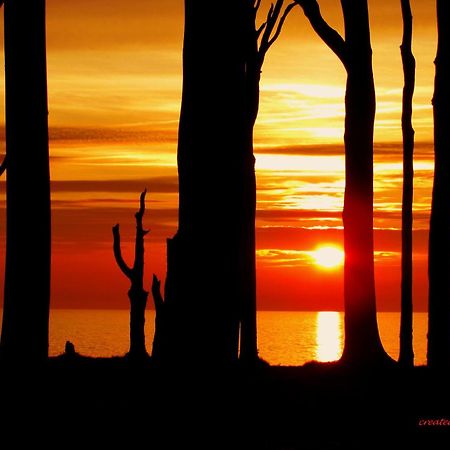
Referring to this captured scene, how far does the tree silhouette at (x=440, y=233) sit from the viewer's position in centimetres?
2019

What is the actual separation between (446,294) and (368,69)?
517 centimetres

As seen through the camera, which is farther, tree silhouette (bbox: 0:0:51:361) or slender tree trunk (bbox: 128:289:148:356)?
slender tree trunk (bbox: 128:289:148:356)

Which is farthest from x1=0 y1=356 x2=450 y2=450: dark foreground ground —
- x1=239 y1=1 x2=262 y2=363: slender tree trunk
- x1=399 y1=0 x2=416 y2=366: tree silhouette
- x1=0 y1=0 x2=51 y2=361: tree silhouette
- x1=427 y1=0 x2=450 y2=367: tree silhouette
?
x1=239 y1=1 x2=262 y2=363: slender tree trunk

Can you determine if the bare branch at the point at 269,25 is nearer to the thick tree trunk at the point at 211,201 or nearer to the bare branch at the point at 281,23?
the bare branch at the point at 281,23

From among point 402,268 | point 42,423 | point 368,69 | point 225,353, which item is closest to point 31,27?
point 42,423

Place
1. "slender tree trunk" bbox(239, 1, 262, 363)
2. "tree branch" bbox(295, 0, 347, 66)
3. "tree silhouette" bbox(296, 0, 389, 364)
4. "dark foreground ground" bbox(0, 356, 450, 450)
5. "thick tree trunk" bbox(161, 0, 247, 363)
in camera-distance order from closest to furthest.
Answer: "thick tree trunk" bbox(161, 0, 247, 363) < "dark foreground ground" bbox(0, 356, 450, 450) < "tree silhouette" bbox(296, 0, 389, 364) < "tree branch" bbox(295, 0, 347, 66) < "slender tree trunk" bbox(239, 1, 262, 363)

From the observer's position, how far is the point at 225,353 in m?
9.12

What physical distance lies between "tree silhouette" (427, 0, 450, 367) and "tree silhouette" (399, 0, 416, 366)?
1873 mm

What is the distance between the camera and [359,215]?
21.8 meters

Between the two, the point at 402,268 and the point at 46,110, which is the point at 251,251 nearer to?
the point at 402,268

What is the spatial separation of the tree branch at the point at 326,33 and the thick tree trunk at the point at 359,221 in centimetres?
36

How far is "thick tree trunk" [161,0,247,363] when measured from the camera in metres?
9.07

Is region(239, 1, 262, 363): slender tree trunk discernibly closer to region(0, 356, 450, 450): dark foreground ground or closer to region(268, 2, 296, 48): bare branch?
region(268, 2, 296, 48): bare branch

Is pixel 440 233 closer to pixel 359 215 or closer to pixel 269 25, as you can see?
pixel 359 215
